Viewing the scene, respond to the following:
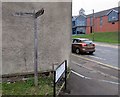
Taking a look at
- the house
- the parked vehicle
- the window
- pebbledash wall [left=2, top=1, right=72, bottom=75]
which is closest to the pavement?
pebbledash wall [left=2, top=1, right=72, bottom=75]

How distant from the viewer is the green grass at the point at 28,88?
288 inches

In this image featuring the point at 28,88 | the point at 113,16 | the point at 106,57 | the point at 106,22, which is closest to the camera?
the point at 28,88

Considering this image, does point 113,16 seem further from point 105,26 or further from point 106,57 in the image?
point 106,57

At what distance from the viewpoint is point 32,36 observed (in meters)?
8.88

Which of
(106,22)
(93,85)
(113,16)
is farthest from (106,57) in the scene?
(106,22)

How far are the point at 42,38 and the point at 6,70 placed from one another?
5.92ft

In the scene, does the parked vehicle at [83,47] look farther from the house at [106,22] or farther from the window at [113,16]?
the window at [113,16]

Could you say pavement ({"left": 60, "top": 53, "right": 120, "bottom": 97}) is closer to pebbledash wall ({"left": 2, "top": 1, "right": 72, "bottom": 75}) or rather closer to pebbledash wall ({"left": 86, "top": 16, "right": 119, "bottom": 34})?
pebbledash wall ({"left": 2, "top": 1, "right": 72, "bottom": 75})

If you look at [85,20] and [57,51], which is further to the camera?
[85,20]

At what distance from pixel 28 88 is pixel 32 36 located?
2056mm

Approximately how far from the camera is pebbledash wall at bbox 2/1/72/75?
27.5 feet

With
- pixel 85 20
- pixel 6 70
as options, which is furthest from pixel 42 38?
pixel 85 20

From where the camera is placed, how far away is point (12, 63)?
8.53m

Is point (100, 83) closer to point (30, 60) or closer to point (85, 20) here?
point (30, 60)
